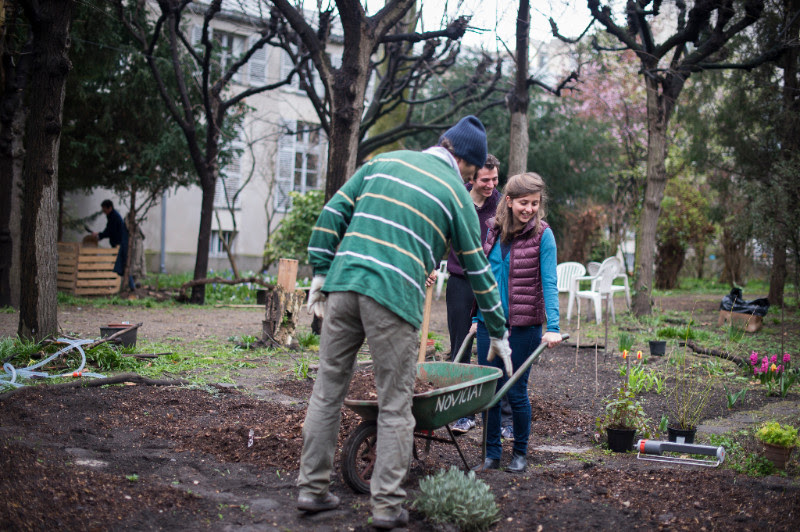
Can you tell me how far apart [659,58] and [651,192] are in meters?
2.07

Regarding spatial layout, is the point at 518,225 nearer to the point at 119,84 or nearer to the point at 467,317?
the point at 467,317

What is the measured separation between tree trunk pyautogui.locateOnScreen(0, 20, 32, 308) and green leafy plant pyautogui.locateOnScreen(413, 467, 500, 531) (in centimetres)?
903

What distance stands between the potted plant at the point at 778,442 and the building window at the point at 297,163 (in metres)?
18.9

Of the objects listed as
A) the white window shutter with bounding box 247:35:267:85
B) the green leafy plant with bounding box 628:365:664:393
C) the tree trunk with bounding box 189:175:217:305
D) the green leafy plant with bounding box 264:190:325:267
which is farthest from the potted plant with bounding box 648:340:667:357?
the white window shutter with bounding box 247:35:267:85

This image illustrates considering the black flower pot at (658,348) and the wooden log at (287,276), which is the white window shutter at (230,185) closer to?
the wooden log at (287,276)

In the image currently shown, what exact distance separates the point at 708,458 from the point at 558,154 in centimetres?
1371

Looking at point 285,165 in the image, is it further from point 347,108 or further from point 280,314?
point 280,314

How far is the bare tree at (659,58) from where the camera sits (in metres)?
9.66

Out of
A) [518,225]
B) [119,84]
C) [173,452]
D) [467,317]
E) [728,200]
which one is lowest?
[173,452]

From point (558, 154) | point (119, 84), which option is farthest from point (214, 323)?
point (558, 154)

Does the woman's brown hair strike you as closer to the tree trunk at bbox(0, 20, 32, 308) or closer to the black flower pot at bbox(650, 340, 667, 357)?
the black flower pot at bbox(650, 340, 667, 357)

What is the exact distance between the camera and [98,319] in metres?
9.63

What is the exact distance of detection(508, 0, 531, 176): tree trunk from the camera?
9172mm

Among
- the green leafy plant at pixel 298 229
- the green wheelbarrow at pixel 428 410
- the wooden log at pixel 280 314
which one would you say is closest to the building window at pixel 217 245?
the green leafy plant at pixel 298 229
